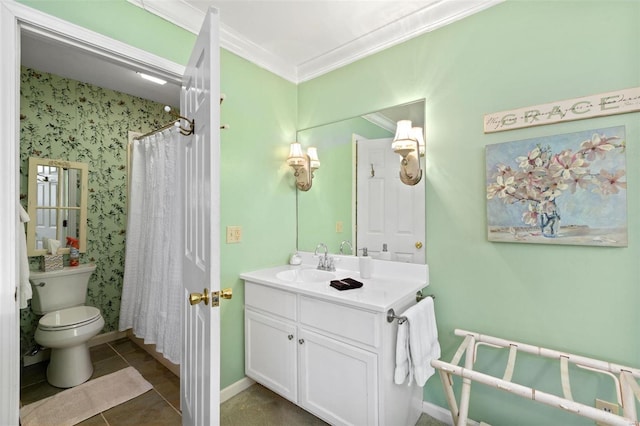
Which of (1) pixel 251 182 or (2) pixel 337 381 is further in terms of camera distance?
(1) pixel 251 182

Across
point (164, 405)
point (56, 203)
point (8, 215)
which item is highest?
point (56, 203)

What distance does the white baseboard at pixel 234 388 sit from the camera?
6.40ft

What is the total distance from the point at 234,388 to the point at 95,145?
256 centimetres

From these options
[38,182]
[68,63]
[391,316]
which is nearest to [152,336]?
[38,182]

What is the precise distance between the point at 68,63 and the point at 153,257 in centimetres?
172

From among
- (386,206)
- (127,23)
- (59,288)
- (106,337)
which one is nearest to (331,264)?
(386,206)

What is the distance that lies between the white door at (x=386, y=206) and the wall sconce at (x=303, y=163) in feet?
1.38

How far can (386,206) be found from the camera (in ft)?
6.57

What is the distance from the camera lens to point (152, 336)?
7.44ft

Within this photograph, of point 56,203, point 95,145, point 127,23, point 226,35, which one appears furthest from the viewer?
point 95,145

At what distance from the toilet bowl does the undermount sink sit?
156 centimetres

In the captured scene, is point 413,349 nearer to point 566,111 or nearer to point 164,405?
point 566,111

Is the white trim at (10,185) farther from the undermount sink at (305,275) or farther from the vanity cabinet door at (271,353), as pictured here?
the undermount sink at (305,275)

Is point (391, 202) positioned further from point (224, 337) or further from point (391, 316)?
point (224, 337)
